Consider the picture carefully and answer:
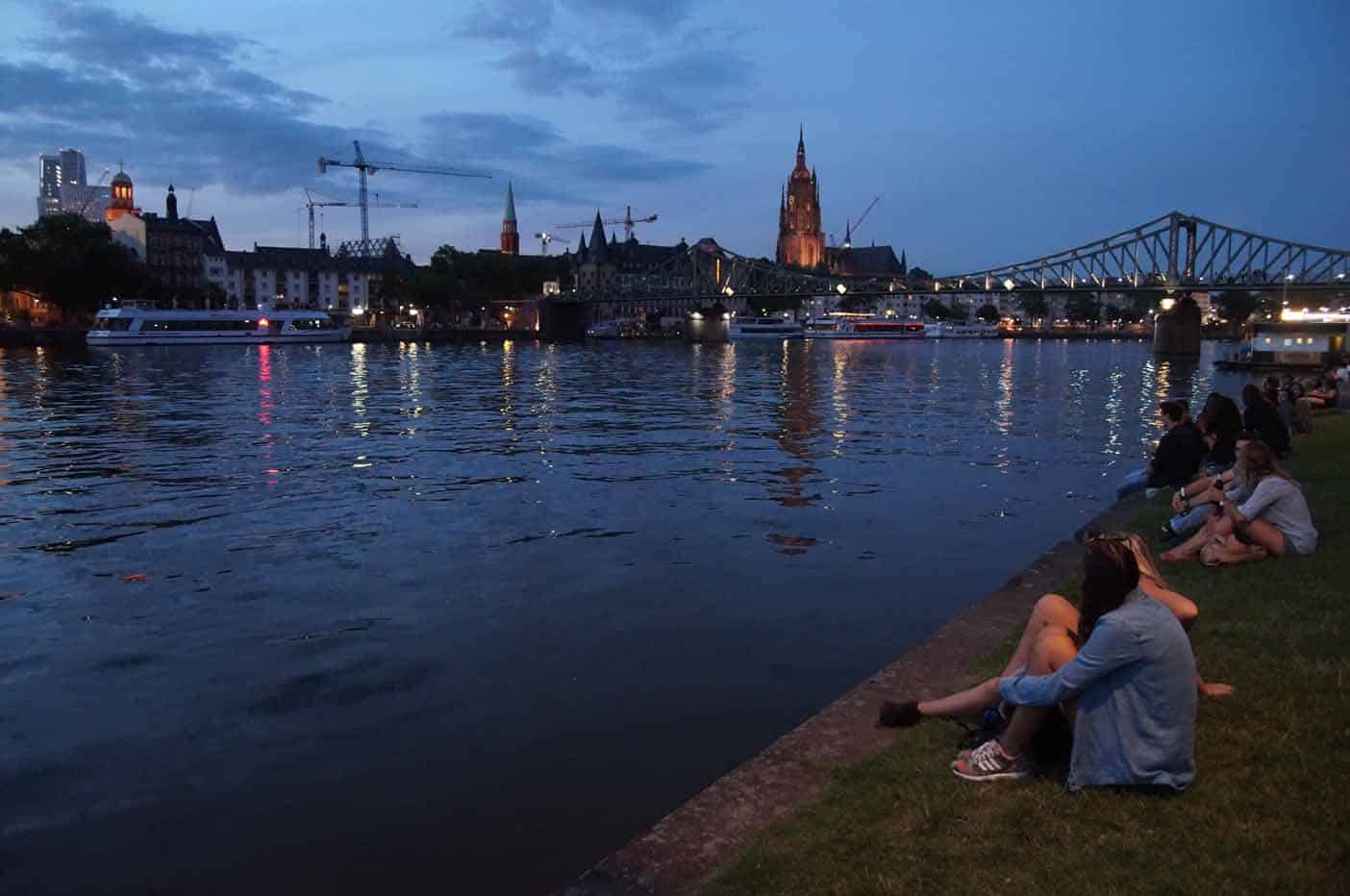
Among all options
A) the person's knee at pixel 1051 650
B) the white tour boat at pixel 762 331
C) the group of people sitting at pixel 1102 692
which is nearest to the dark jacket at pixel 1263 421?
the group of people sitting at pixel 1102 692

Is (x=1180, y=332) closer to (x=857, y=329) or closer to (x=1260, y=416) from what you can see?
(x=857, y=329)

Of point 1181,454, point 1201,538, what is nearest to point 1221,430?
point 1181,454

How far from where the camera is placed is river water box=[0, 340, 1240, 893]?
21.5 feet

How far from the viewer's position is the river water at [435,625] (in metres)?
6.55

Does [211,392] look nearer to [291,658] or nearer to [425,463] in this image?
[425,463]

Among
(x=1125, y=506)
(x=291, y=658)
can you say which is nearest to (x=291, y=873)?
(x=291, y=658)

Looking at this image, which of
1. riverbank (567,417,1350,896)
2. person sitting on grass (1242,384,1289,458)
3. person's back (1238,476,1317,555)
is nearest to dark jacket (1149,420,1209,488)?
person sitting on grass (1242,384,1289,458)

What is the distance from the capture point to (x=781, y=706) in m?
8.45

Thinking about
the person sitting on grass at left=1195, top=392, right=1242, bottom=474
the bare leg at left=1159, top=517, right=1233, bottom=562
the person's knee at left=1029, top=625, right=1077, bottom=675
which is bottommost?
the bare leg at left=1159, top=517, right=1233, bottom=562

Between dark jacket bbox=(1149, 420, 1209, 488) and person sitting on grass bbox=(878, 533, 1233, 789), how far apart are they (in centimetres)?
905

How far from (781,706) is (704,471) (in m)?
13.3

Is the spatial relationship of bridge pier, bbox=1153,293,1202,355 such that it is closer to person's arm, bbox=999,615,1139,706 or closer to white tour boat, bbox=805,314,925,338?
white tour boat, bbox=805,314,925,338

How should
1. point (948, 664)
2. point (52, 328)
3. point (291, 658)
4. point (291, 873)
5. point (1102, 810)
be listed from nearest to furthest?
point (1102, 810) → point (291, 873) → point (948, 664) → point (291, 658) → point (52, 328)

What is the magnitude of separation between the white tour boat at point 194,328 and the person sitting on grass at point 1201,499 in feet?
381
